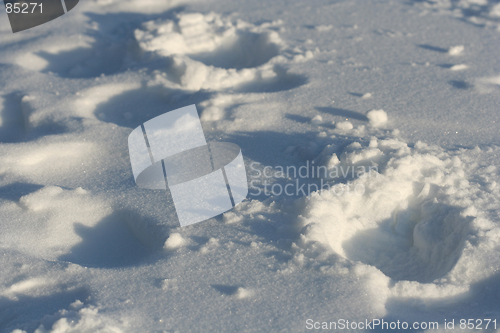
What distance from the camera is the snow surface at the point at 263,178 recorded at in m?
1.15

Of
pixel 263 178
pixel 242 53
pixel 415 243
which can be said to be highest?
pixel 242 53

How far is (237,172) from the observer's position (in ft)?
5.26

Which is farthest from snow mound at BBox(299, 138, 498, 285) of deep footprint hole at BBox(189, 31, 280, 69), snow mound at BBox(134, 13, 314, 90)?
deep footprint hole at BBox(189, 31, 280, 69)

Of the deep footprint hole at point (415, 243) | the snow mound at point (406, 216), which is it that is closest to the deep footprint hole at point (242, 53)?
the snow mound at point (406, 216)

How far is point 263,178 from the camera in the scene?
5.22 ft

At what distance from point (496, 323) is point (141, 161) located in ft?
4.36

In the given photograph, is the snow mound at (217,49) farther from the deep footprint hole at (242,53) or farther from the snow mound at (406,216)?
the snow mound at (406,216)

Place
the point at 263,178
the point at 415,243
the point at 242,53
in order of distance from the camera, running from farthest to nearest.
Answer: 1. the point at 242,53
2. the point at 263,178
3. the point at 415,243

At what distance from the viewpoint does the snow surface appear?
1150mm

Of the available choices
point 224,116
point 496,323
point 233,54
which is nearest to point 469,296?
point 496,323

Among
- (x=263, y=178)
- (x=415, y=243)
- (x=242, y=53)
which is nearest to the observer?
(x=415, y=243)

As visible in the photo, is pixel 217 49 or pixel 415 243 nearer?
pixel 415 243

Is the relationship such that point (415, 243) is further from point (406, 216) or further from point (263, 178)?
point (263, 178)

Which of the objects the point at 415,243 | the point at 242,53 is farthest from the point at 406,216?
the point at 242,53
